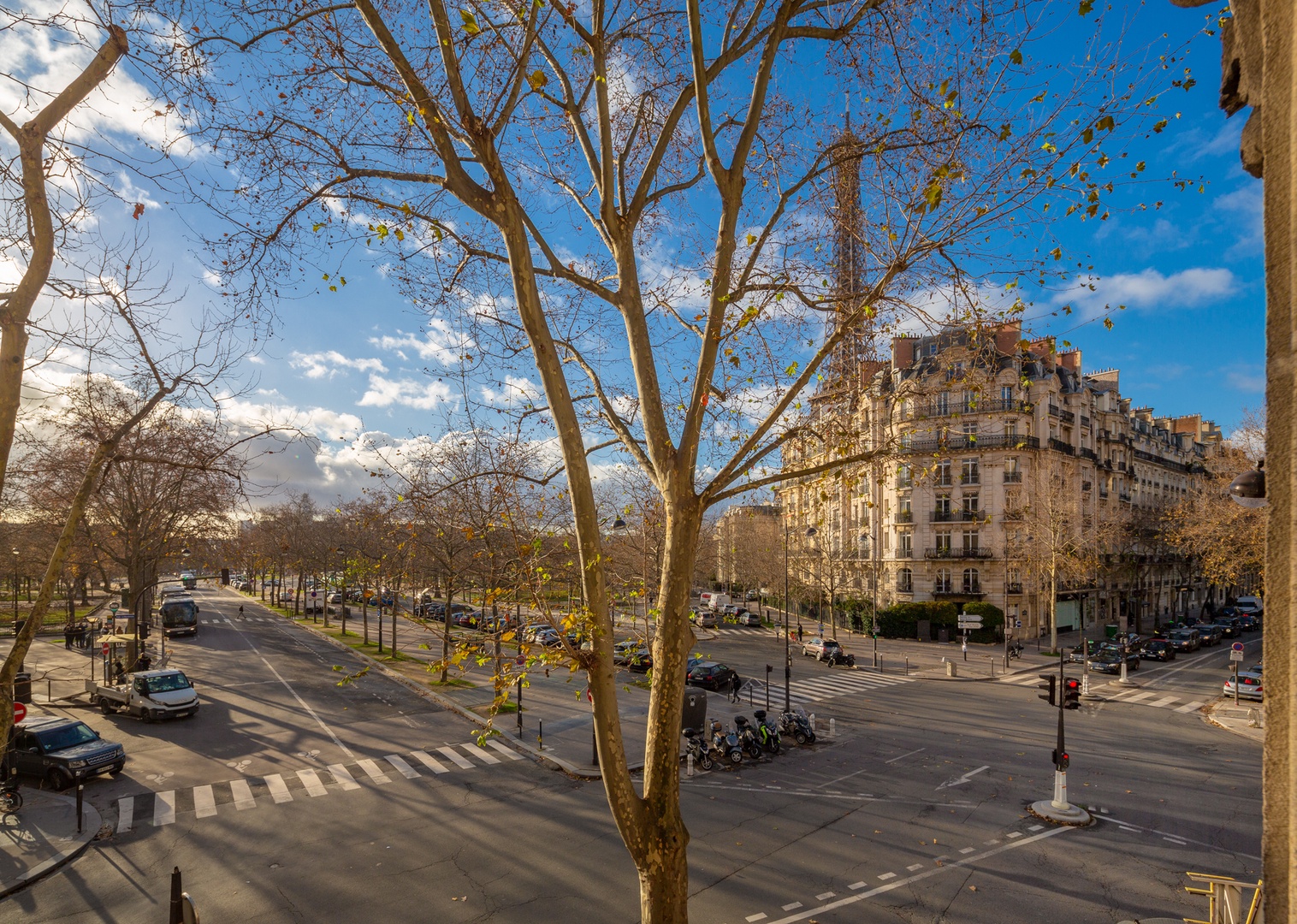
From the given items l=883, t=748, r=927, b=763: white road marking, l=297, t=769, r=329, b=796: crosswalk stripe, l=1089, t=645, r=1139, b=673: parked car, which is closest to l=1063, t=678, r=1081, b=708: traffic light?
l=883, t=748, r=927, b=763: white road marking

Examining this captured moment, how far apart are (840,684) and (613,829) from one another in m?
20.0

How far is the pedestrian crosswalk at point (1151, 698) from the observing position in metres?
26.1

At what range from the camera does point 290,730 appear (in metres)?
19.8

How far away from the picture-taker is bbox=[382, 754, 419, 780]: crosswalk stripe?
52.5 ft

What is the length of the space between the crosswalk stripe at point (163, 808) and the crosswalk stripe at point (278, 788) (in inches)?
70.1

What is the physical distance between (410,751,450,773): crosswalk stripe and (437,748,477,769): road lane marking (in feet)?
1.26

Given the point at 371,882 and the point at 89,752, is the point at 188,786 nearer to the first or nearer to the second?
the point at 89,752

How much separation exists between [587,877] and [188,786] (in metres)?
10.4

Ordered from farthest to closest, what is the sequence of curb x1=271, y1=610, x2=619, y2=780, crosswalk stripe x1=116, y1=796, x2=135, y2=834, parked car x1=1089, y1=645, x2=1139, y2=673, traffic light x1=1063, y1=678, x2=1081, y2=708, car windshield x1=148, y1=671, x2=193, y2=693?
1. parked car x1=1089, y1=645, x2=1139, y2=673
2. car windshield x1=148, y1=671, x2=193, y2=693
3. curb x1=271, y1=610, x2=619, y2=780
4. traffic light x1=1063, y1=678, x2=1081, y2=708
5. crosswalk stripe x1=116, y1=796, x2=135, y2=834

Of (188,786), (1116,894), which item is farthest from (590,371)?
(188,786)

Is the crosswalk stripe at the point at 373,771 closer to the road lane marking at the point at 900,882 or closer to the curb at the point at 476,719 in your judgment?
the curb at the point at 476,719

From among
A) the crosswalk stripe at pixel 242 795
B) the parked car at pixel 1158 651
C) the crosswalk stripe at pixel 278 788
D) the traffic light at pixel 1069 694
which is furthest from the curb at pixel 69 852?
the parked car at pixel 1158 651

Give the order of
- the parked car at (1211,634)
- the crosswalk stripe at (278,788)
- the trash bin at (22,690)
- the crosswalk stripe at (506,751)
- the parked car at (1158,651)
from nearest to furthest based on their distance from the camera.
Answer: the crosswalk stripe at (278,788)
the trash bin at (22,690)
the crosswalk stripe at (506,751)
the parked car at (1158,651)
the parked car at (1211,634)

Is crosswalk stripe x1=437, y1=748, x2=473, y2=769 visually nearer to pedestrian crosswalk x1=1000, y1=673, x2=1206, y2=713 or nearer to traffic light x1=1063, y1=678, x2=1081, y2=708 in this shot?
traffic light x1=1063, y1=678, x2=1081, y2=708
